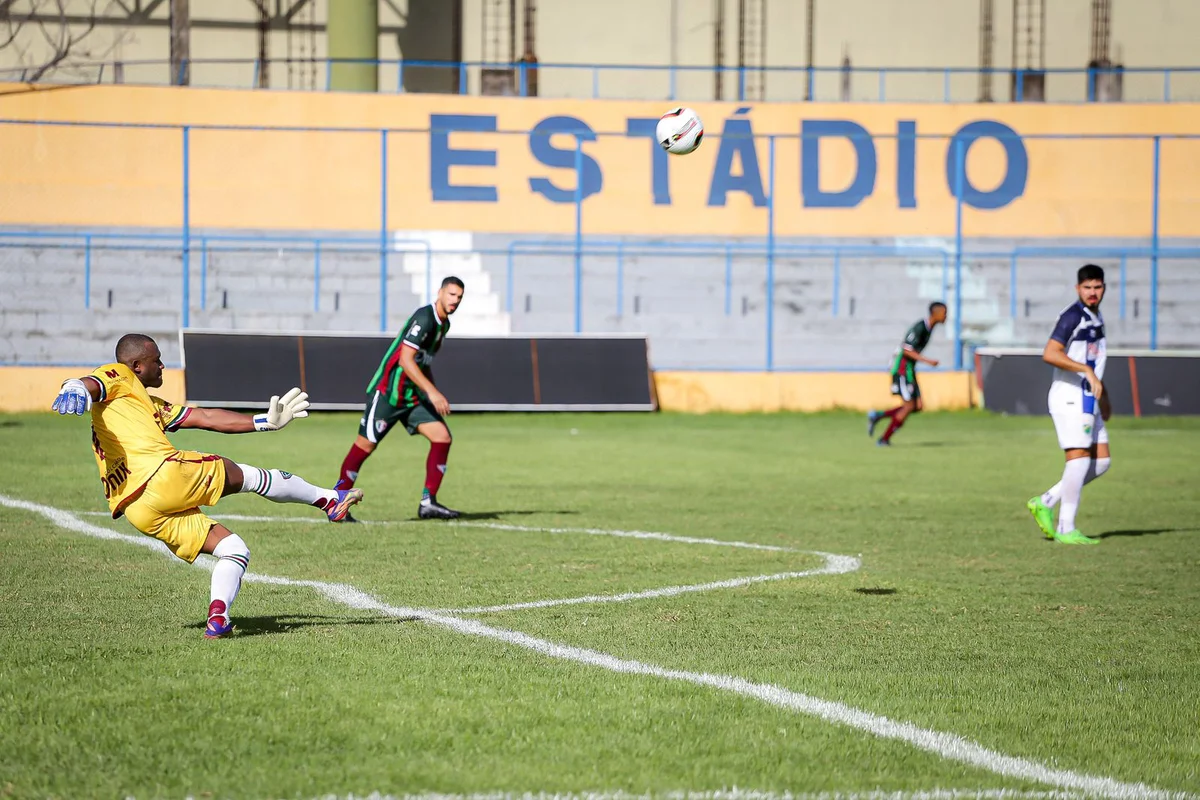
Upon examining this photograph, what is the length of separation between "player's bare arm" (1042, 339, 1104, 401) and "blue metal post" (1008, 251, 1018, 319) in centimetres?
2147

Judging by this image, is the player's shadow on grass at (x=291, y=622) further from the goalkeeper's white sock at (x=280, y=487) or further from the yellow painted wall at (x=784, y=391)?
the yellow painted wall at (x=784, y=391)

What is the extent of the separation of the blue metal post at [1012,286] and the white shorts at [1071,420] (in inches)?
839

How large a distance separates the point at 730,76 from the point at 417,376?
84.1 feet

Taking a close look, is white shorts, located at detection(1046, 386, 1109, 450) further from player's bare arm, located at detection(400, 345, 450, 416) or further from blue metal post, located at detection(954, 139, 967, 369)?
blue metal post, located at detection(954, 139, 967, 369)

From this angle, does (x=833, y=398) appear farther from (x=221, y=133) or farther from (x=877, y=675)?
(x=877, y=675)

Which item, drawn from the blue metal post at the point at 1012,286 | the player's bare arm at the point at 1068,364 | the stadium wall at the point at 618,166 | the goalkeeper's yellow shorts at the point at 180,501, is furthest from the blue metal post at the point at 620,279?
the goalkeeper's yellow shorts at the point at 180,501

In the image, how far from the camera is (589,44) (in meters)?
34.8

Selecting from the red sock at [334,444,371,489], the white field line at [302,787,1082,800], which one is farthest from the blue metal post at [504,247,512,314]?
the white field line at [302,787,1082,800]

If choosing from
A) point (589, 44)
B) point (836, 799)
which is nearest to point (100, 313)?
point (589, 44)

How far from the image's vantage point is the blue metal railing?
32438mm

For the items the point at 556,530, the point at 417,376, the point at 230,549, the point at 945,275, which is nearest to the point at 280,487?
the point at 230,549

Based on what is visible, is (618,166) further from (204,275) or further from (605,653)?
(605,653)

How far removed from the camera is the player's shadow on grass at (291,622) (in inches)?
253

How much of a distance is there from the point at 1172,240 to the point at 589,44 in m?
14.8
